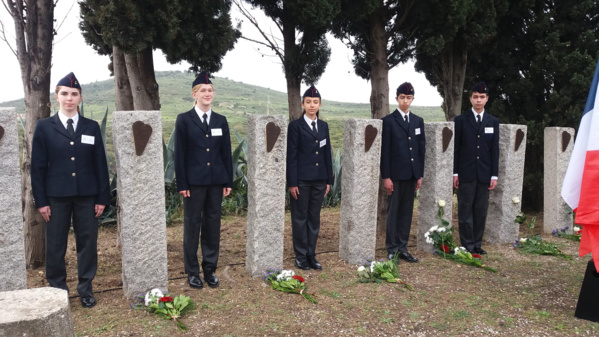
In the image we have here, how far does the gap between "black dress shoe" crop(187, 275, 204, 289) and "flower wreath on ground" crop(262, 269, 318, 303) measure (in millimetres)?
555

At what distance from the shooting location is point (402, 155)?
4570 millimetres

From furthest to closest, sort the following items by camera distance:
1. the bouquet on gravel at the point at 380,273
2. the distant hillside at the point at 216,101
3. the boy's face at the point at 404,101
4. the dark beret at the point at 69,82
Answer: the distant hillside at the point at 216,101
the boy's face at the point at 404,101
the bouquet on gravel at the point at 380,273
the dark beret at the point at 69,82

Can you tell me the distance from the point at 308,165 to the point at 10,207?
2322 millimetres

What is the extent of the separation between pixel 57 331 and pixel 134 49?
315cm

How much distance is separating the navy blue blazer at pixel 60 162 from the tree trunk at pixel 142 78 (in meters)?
1.86

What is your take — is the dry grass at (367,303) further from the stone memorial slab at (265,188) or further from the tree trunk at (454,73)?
the tree trunk at (454,73)

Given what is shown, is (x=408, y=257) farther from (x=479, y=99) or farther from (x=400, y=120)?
(x=479, y=99)

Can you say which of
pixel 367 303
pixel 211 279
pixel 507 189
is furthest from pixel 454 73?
pixel 211 279

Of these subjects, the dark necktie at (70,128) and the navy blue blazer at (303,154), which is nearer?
the dark necktie at (70,128)

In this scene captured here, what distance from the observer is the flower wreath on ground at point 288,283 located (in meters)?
3.84

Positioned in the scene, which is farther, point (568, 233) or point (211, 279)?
point (568, 233)

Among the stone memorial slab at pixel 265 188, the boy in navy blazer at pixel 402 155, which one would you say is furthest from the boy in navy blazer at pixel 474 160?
the stone memorial slab at pixel 265 188

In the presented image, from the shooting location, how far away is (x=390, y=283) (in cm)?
415

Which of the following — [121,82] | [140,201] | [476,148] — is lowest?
[140,201]
